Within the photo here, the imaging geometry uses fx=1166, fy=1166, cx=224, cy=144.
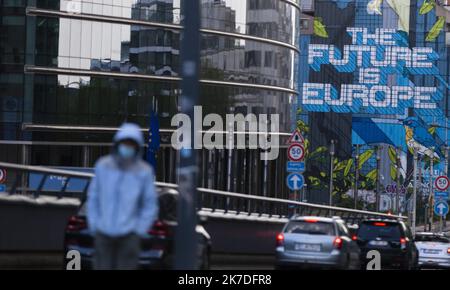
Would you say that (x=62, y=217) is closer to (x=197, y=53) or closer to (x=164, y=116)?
(x=197, y=53)

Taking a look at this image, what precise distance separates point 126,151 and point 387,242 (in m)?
20.2

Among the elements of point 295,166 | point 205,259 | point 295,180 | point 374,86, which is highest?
point 374,86

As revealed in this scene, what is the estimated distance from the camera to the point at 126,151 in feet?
A: 32.0

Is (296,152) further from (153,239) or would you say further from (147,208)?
(147,208)

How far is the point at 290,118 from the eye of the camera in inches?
3063

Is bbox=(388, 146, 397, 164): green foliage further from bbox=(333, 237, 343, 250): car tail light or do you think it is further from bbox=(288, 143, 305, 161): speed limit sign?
bbox=(333, 237, 343, 250): car tail light

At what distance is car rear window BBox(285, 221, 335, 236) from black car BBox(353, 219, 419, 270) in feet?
20.6

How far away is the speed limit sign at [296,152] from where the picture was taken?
1296 inches

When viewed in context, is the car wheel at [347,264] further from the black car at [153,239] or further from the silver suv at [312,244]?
the black car at [153,239]

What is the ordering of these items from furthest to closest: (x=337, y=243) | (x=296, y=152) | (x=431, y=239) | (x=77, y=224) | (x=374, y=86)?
(x=374, y=86)
(x=431, y=239)
(x=296, y=152)
(x=337, y=243)
(x=77, y=224)

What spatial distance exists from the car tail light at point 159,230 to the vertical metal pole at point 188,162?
6.26 metres

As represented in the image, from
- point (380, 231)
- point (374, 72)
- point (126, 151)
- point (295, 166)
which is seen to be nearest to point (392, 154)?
point (374, 72)

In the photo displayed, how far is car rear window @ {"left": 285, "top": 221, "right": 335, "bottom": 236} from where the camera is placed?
22.9m
